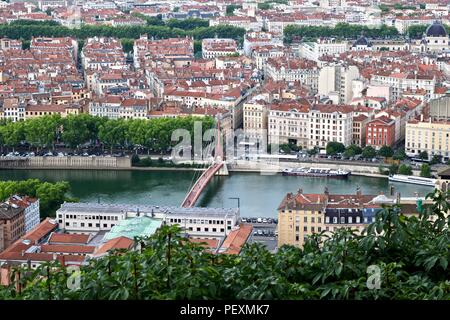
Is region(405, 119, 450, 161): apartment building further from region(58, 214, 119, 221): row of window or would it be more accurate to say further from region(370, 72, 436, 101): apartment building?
region(58, 214, 119, 221): row of window

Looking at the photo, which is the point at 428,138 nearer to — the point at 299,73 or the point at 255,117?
the point at 255,117

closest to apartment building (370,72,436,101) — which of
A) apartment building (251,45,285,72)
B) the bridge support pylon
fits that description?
apartment building (251,45,285,72)

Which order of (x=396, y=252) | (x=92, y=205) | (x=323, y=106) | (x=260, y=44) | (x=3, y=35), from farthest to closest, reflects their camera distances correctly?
1. (x=3, y=35)
2. (x=260, y=44)
3. (x=323, y=106)
4. (x=92, y=205)
5. (x=396, y=252)

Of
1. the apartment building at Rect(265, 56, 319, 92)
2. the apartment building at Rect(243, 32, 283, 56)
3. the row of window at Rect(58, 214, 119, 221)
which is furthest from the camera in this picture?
the apartment building at Rect(243, 32, 283, 56)

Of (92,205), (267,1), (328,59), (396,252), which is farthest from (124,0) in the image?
(396,252)
